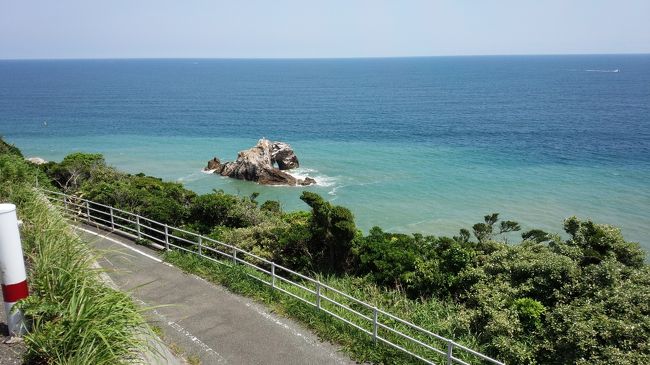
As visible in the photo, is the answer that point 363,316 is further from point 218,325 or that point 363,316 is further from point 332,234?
point 332,234

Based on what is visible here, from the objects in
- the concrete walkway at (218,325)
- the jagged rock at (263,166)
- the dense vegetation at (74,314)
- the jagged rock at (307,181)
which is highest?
the dense vegetation at (74,314)

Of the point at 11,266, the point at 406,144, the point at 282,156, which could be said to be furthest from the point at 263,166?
the point at 11,266

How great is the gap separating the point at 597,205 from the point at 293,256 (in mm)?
33518

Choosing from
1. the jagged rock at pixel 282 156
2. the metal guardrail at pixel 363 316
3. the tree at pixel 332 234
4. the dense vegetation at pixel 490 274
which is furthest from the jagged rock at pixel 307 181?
the tree at pixel 332 234

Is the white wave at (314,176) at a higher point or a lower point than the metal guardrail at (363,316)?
lower

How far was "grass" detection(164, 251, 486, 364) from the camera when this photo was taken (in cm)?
956

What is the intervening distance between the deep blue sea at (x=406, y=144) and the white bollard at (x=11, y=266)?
28.8 metres

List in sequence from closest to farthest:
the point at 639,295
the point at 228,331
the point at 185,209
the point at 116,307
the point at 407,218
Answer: the point at 116,307, the point at 639,295, the point at 228,331, the point at 185,209, the point at 407,218

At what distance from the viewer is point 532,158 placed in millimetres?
55844

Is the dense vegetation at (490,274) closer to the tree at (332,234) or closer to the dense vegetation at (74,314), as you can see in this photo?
the tree at (332,234)

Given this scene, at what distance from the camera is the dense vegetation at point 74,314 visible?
579 centimetres

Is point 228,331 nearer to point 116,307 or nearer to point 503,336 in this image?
point 116,307

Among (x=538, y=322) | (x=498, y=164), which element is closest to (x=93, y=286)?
(x=538, y=322)

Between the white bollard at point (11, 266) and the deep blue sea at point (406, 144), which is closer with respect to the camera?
the white bollard at point (11, 266)
